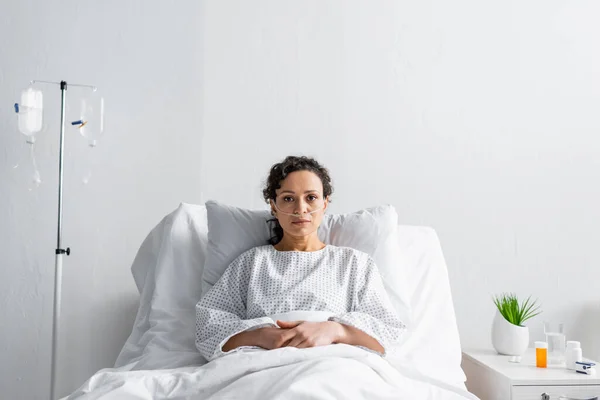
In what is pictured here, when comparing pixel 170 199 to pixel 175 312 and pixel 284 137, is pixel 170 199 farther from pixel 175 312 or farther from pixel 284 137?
pixel 175 312

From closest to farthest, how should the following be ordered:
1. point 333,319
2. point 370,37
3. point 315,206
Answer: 1. point 333,319
2. point 315,206
3. point 370,37

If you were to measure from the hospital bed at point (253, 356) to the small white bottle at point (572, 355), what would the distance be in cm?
37

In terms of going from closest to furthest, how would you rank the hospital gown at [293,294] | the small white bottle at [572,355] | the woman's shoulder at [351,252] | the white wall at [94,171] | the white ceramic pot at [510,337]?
the hospital gown at [293,294]
the woman's shoulder at [351,252]
the small white bottle at [572,355]
the white ceramic pot at [510,337]
the white wall at [94,171]

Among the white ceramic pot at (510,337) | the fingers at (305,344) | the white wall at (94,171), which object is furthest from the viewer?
the white wall at (94,171)

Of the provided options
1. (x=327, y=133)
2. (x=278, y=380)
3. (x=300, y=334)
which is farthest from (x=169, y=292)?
(x=327, y=133)

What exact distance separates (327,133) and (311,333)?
117 centimetres

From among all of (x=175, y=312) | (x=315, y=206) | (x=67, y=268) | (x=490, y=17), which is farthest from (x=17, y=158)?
(x=490, y=17)

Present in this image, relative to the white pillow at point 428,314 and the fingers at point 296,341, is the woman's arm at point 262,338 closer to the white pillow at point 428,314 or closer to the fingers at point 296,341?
the fingers at point 296,341

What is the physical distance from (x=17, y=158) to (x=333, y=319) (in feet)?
4.98

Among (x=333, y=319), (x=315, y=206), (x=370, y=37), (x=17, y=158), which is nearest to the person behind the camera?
(x=333, y=319)

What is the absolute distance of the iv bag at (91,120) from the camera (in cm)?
239

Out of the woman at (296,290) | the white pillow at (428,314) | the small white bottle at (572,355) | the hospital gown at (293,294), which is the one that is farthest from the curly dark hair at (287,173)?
the small white bottle at (572,355)

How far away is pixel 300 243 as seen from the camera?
6.46 feet

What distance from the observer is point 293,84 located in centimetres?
262
